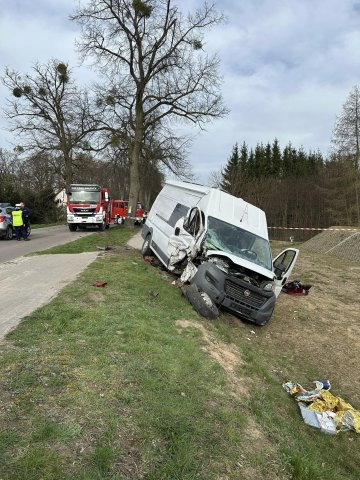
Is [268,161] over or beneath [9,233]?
over

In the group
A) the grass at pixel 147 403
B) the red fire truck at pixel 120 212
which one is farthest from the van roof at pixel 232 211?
the red fire truck at pixel 120 212

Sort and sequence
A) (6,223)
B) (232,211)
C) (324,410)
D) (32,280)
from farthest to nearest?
(6,223)
(232,211)
(32,280)
(324,410)

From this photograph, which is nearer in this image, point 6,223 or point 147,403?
point 147,403

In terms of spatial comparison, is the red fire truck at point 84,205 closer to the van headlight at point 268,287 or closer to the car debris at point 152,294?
the car debris at point 152,294

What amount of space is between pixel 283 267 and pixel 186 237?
7.81 ft

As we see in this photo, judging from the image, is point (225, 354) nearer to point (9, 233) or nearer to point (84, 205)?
point (9, 233)

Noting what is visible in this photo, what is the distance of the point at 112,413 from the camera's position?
3875 millimetres

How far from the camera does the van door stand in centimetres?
993

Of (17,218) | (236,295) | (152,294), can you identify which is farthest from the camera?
(17,218)

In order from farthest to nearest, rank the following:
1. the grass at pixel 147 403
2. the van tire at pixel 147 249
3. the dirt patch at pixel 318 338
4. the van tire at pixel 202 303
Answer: the van tire at pixel 147 249, the van tire at pixel 202 303, the dirt patch at pixel 318 338, the grass at pixel 147 403

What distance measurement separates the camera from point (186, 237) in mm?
10242

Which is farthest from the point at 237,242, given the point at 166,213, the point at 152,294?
the point at 166,213

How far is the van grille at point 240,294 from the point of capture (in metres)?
8.41

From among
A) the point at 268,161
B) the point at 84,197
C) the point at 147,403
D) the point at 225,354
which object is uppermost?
the point at 268,161
